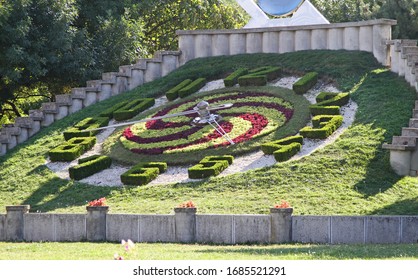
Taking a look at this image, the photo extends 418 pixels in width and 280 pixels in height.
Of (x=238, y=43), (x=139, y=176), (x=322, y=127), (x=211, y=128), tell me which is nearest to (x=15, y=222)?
(x=139, y=176)

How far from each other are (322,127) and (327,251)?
13.5 meters

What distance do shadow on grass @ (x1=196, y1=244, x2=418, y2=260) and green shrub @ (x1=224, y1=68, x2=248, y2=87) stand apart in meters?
18.1

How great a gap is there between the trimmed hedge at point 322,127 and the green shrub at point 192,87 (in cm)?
846

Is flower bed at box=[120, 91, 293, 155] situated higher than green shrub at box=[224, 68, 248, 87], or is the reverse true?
green shrub at box=[224, 68, 248, 87]

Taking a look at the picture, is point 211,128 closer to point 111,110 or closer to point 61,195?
point 111,110

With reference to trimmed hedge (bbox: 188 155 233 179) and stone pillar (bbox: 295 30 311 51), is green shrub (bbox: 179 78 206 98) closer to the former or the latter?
stone pillar (bbox: 295 30 311 51)

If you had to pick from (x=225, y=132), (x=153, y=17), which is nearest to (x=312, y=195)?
(x=225, y=132)

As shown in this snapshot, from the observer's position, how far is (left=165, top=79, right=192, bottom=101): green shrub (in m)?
48.0

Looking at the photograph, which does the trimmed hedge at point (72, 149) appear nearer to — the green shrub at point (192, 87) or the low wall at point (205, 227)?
the green shrub at point (192, 87)

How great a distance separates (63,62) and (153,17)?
15.5 m

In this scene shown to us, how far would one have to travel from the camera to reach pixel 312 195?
114 ft

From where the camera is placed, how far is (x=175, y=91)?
48.2m

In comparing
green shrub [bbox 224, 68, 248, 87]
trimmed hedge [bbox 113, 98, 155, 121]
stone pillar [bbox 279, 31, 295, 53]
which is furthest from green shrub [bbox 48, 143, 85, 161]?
stone pillar [bbox 279, 31, 295, 53]

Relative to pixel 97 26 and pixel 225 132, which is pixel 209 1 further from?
pixel 225 132
